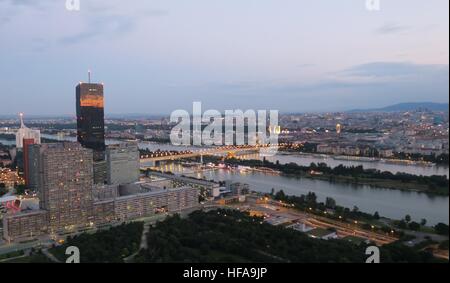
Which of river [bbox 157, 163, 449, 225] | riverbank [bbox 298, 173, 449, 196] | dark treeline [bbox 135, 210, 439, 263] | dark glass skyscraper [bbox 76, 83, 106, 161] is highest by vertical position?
dark glass skyscraper [bbox 76, 83, 106, 161]

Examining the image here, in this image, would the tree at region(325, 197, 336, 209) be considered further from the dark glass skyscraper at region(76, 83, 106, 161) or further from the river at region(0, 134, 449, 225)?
the dark glass skyscraper at region(76, 83, 106, 161)

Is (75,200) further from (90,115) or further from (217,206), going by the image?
(90,115)

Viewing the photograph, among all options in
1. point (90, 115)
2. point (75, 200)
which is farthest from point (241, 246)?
point (90, 115)

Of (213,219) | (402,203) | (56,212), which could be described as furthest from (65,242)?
(402,203)

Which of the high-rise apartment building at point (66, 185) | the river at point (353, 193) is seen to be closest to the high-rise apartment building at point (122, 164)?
the river at point (353, 193)

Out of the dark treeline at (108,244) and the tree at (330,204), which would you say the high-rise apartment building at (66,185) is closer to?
the dark treeline at (108,244)

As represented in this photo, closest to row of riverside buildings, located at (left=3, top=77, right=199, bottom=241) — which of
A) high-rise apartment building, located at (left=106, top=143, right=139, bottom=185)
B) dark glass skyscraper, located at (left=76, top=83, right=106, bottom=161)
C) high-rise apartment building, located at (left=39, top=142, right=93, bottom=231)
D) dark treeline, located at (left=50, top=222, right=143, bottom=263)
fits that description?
high-rise apartment building, located at (left=39, top=142, right=93, bottom=231)
